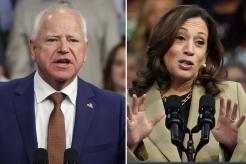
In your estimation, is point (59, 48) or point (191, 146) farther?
point (59, 48)

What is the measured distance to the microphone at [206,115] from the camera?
6672 millimetres

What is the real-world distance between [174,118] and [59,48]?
1278 millimetres

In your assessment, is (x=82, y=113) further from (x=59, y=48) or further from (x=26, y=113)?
(x=59, y=48)

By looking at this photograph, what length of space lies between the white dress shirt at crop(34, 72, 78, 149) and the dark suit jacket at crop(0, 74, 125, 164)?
44 millimetres

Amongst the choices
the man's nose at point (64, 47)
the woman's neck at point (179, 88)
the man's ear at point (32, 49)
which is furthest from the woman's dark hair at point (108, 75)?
the man's ear at point (32, 49)

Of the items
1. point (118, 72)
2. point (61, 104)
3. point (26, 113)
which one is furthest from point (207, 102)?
point (26, 113)

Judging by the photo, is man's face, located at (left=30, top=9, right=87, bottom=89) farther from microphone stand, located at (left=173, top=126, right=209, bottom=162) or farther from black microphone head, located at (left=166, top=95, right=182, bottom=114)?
microphone stand, located at (left=173, top=126, right=209, bottom=162)

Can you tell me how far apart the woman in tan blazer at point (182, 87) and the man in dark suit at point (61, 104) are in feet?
0.68

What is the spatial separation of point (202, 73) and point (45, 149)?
166 cm

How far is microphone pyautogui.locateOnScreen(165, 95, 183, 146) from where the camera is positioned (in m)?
6.66

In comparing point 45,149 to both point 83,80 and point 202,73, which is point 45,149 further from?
point 202,73

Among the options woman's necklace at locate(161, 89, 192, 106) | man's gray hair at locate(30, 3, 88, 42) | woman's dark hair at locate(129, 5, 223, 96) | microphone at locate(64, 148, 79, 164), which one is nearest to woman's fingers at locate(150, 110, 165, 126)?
woman's necklace at locate(161, 89, 192, 106)

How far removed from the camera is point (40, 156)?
21.0ft

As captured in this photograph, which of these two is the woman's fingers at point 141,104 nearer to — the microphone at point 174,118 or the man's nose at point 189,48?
the microphone at point 174,118
